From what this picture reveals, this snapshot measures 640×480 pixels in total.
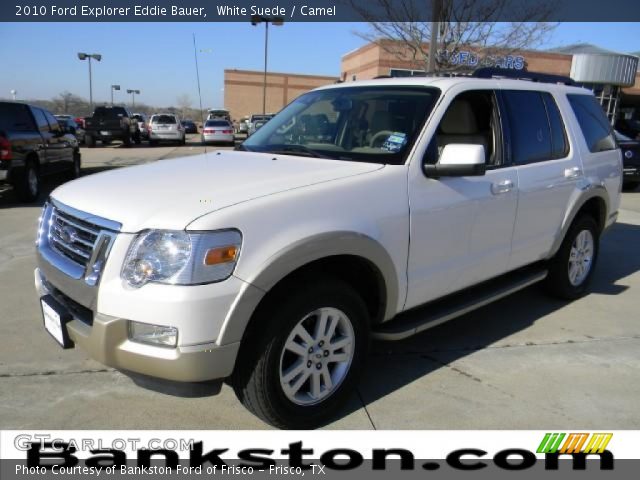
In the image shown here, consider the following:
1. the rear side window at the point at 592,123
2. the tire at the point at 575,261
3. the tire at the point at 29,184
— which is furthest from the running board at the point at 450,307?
the tire at the point at 29,184

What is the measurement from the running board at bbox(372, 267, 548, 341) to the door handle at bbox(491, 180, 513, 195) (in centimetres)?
72

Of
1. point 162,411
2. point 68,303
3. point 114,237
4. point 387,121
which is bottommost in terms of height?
point 162,411

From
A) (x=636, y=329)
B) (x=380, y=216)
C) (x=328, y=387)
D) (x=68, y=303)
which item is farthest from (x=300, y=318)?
(x=636, y=329)

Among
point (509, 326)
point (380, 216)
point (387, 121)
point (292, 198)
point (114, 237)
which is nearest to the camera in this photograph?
point (114, 237)

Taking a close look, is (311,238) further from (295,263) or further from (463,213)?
(463,213)

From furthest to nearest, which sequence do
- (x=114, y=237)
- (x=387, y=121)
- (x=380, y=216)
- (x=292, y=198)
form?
(x=387, y=121)
(x=380, y=216)
(x=292, y=198)
(x=114, y=237)

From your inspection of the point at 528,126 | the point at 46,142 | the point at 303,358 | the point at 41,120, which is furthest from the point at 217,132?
the point at 303,358

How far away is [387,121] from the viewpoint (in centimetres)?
362

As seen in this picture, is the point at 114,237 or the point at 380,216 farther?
the point at 380,216

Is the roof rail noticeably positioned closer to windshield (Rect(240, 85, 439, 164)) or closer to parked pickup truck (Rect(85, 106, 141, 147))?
windshield (Rect(240, 85, 439, 164))

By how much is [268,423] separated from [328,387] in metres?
0.39

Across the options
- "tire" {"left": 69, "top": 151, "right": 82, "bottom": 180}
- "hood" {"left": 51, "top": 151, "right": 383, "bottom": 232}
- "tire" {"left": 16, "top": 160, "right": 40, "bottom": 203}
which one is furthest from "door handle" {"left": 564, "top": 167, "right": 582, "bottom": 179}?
"tire" {"left": 69, "top": 151, "right": 82, "bottom": 180}

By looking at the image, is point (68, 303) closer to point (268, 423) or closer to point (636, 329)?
point (268, 423)

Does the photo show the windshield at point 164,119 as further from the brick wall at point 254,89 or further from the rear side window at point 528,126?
the brick wall at point 254,89
